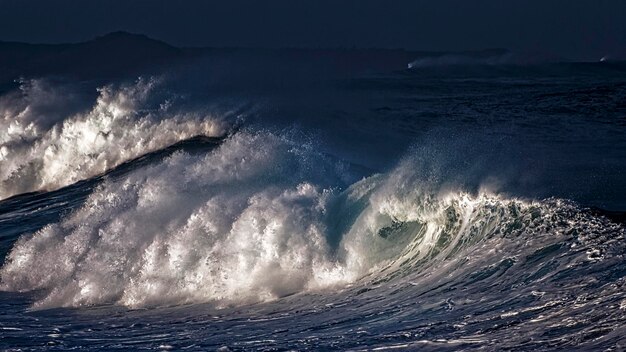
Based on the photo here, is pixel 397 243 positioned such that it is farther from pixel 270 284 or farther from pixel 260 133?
pixel 260 133

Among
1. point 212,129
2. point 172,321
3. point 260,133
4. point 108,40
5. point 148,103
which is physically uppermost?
point 108,40

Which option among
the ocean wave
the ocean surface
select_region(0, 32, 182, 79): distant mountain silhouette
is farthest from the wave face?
select_region(0, 32, 182, 79): distant mountain silhouette

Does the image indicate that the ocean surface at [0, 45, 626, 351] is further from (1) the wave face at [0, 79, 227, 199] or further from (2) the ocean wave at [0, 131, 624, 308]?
(1) the wave face at [0, 79, 227, 199]

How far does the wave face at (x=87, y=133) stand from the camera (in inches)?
794

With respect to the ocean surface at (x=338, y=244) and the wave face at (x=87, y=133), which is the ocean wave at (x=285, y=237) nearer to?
the ocean surface at (x=338, y=244)

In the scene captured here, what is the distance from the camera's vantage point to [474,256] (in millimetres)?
10281

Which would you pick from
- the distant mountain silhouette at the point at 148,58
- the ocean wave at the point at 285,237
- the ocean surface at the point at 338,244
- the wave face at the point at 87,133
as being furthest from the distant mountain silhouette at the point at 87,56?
the ocean wave at the point at 285,237

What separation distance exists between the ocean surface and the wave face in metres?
0.50

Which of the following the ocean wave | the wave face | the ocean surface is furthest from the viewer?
the wave face

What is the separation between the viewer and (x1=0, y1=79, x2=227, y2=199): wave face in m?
20.2

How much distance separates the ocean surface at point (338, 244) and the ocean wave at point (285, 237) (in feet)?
0.09

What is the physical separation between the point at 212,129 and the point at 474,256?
1022 centimetres

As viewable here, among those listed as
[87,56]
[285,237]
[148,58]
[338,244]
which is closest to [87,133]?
[285,237]

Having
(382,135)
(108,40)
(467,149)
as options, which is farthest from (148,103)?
(108,40)
